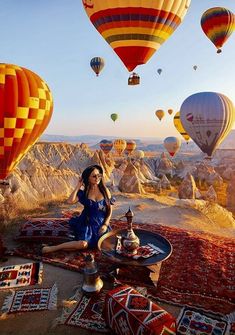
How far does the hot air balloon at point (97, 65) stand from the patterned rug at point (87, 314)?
88.9 feet

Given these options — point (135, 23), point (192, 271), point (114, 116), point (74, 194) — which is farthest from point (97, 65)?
point (192, 271)

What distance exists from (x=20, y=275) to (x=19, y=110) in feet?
15.1

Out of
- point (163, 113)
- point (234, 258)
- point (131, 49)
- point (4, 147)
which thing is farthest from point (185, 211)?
point (163, 113)

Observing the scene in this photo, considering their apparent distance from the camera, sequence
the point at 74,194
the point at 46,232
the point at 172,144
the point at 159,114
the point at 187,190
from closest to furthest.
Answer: the point at 74,194
the point at 46,232
the point at 187,190
the point at 172,144
the point at 159,114

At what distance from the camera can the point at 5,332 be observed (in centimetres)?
491

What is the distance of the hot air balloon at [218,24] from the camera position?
800 inches

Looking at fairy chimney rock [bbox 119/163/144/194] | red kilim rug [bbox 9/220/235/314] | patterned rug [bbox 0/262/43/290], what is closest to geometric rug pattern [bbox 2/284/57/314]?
patterned rug [bbox 0/262/43/290]

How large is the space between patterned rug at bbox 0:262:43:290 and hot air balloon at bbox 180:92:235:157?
1366cm

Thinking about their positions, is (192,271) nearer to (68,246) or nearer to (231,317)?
(231,317)

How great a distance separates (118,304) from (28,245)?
170 inches

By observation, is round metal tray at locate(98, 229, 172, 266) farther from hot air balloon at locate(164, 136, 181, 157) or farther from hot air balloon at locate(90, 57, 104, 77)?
hot air balloon at locate(164, 136, 181, 157)

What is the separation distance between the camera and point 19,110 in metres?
8.85

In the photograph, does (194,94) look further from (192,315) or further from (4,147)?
(192,315)

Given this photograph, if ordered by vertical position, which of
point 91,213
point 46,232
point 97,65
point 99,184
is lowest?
point 46,232
